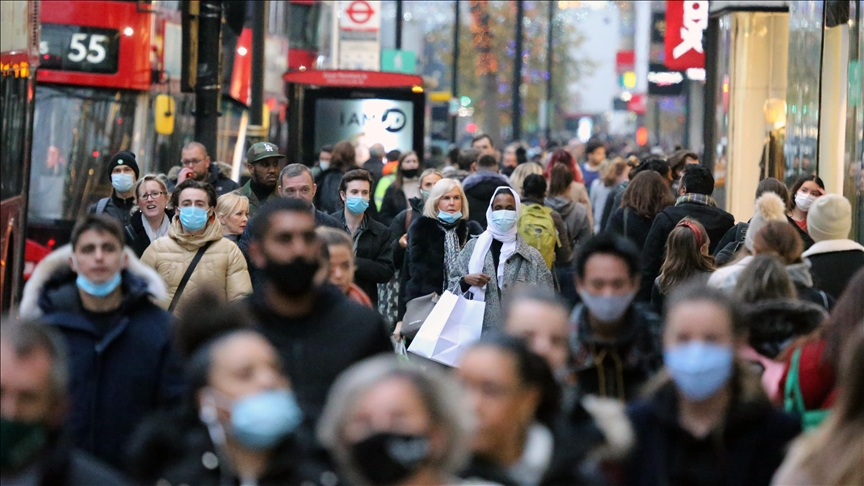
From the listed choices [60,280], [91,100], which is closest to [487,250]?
[60,280]

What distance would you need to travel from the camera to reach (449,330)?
9180 mm

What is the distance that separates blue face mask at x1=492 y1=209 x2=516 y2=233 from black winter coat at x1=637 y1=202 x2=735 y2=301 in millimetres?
1108

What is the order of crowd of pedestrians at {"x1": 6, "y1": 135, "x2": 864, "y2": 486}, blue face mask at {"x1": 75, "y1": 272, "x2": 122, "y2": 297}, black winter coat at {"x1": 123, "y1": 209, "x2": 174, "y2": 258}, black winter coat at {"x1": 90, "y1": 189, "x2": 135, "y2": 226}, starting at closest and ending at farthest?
crowd of pedestrians at {"x1": 6, "y1": 135, "x2": 864, "y2": 486}
blue face mask at {"x1": 75, "y1": 272, "x2": 122, "y2": 297}
black winter coat at {"x1": 123, "y1": 209, "x2": 174, "y2": 258}
black winter coat at {"x1": 90, "y1": 189, "x2": 135, "y2": 226}

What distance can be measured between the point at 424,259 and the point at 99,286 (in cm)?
462

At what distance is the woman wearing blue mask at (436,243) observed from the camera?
998cm

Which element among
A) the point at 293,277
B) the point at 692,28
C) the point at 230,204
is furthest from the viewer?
the point at 692,28

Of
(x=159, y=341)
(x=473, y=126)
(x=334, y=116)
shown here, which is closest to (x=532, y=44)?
(x=473, y=126)

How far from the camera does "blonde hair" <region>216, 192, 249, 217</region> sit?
9812mm

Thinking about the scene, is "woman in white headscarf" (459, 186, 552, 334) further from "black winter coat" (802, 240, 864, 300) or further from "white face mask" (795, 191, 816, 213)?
"black winter coat" (802, 240, 864, 300)

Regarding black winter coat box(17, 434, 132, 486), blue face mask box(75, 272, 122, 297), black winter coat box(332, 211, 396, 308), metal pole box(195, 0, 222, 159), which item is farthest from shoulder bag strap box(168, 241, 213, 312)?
metal pole box(195, 0, 222, 159)

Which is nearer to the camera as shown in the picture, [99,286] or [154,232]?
[99,286]

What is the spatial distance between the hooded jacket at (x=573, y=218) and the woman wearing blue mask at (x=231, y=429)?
31.4ft

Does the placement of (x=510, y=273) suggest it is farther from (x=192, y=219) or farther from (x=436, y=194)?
(x=192, y=219)

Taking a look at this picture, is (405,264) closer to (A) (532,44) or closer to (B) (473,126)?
(A) (532,44)
